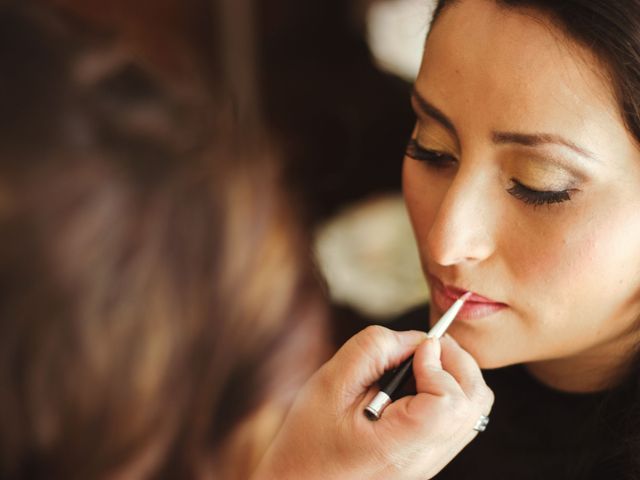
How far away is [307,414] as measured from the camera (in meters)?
0.79

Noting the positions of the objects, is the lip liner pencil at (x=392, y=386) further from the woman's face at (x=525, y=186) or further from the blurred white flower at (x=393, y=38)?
the blurred white flower at (x=393, y=38)

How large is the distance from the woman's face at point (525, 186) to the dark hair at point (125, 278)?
0.24m

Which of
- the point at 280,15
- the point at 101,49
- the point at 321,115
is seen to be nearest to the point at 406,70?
the point at 321,115

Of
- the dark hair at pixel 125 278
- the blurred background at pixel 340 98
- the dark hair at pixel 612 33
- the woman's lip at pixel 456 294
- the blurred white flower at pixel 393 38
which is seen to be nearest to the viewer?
the dark hair at pixel 125 278

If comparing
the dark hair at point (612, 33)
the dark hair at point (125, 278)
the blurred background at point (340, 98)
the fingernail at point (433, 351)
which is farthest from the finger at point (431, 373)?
the blurred background at point (340, 98)

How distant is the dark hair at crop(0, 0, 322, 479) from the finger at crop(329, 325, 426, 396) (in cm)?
12

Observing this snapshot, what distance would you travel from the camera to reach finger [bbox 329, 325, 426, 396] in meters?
0.78

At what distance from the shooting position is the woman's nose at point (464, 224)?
81 centimetres

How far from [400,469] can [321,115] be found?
1.80 m

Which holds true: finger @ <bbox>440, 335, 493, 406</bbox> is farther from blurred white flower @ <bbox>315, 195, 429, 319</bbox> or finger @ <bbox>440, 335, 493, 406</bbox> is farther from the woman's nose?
blurred white flower @ <bbox>315, 195, 429, 319</bbox>

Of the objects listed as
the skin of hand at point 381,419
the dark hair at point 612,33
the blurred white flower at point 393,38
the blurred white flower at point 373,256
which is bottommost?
the blurred white flower at point 373,256

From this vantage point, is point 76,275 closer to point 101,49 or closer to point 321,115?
point 101,49

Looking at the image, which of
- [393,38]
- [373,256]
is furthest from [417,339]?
[393,38]

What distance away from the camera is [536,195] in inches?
31.1
